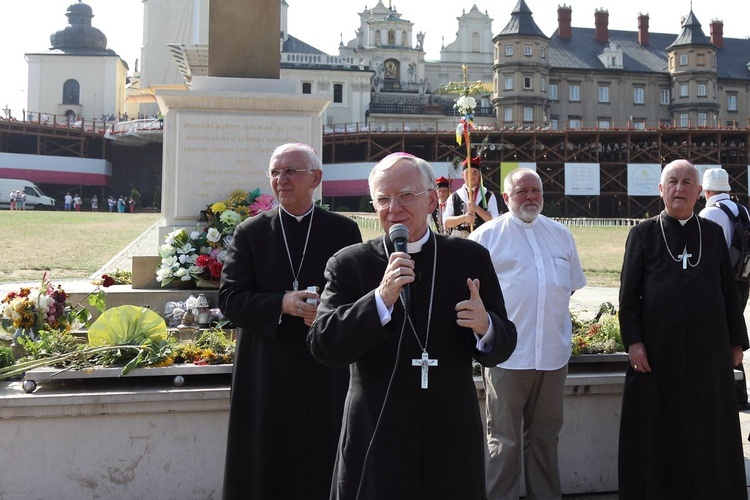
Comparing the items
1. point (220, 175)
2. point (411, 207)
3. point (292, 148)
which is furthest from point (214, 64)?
point (411, 207)

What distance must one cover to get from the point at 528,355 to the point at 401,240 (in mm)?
1898

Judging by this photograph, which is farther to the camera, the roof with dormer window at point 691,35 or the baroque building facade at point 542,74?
the roof with dormer window at point 691,35

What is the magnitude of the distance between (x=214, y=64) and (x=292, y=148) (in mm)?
3612

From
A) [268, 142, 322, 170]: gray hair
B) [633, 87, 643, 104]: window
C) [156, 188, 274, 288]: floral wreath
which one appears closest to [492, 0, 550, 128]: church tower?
[633, 87, 643, 104]: window

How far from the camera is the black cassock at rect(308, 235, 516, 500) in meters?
2.56

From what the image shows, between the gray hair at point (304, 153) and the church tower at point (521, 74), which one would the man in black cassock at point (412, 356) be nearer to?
the gray hair at point (304, 153)

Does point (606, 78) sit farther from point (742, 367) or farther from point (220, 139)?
point (742, 367)

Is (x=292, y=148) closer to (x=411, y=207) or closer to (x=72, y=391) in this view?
(x=411, y=207)

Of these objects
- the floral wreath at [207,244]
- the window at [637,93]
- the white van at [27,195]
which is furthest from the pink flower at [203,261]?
the window at [637,93]

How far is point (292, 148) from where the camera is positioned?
378 cm

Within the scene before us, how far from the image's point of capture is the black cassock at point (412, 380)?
8.41 feet

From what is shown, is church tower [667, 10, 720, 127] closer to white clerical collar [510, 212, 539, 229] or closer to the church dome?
the church dome

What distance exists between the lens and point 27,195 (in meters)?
44.5

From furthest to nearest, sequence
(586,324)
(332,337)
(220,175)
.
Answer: (220,175), (586,324), (332,337)
